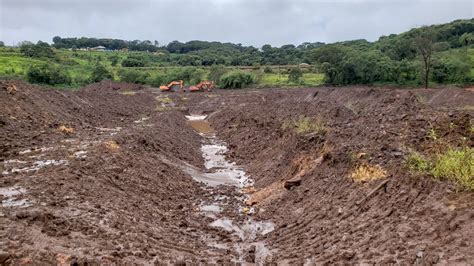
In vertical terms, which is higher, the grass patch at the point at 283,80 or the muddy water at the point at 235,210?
the muddy water at the point at 235,210

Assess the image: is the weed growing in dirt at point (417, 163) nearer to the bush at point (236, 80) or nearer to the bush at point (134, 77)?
the bush at point (236, 80)

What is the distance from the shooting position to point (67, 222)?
29.3 ft

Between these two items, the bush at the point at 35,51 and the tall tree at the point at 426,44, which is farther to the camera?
the bush at the point at 35,51

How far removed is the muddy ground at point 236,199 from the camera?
8.01 meters

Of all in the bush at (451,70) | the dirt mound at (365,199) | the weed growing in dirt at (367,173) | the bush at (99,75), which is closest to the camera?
the dirt mound at (365,199)

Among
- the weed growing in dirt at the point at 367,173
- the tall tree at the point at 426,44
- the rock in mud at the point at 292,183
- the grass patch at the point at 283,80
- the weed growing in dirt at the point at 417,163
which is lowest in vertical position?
the grass patch at the point at 283,80

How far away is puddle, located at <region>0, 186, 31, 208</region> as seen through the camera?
32.6ft

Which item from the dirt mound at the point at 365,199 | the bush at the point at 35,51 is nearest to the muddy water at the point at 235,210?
the dirt mound at the point at 365,199

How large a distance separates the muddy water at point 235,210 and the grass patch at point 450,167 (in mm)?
3955

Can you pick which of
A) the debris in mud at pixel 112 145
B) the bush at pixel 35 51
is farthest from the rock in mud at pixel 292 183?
the bush at pixel 35 51

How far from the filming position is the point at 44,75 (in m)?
57.6

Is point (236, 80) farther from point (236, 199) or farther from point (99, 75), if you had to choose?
point (236, 199)

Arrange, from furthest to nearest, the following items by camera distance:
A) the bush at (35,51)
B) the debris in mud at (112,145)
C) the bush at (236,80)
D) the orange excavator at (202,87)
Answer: the bush at (35,51) < the bush at (236,80) < the orange excavator at (202,87) < the debris in mud at (112,145)

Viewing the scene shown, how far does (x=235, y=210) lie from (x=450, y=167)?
655cm
